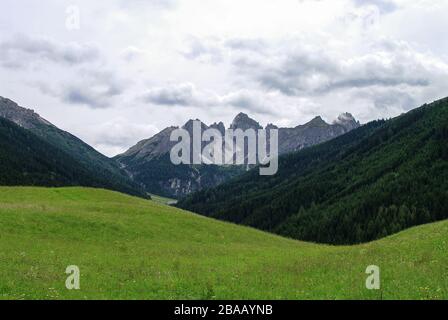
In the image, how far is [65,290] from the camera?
2175 centimetres

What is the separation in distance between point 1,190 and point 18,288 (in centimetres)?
5337

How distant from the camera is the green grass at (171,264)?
68.7 ft

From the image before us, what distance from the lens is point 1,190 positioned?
229 ft

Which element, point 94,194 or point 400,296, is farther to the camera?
point 94,194

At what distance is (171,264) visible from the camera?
105ft

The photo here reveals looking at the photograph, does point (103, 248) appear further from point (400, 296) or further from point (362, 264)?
point (400, 296)

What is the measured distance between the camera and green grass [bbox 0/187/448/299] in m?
20.9

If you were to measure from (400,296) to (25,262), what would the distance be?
21.6 metres
